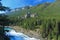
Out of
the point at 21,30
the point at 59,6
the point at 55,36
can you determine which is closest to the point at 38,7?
the point at 59,6

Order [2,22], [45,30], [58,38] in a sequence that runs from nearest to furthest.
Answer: [2,22] < [58,38] < [45,30]

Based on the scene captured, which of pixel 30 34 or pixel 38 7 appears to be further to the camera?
pixel 38 7

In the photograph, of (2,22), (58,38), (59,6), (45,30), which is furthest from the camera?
(59,6)

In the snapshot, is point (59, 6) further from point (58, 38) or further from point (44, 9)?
point (58, 38)

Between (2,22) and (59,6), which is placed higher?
(59,6)

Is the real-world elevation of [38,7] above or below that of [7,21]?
above

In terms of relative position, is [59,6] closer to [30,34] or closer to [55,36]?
[30,34]

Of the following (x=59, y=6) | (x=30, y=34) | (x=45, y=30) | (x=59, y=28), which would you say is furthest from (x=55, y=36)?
(x=59, y=6)

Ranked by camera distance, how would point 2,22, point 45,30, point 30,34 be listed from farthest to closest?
point 30,34, point 45,30, point 2,22

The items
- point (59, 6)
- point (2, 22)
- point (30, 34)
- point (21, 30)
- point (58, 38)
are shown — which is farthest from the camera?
point (59, 6)
